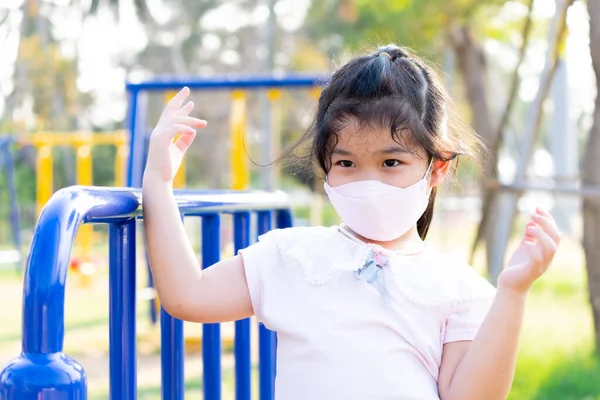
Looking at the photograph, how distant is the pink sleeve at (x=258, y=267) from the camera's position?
1519 millimetres

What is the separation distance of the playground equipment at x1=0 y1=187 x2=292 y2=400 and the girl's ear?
1.32 ft

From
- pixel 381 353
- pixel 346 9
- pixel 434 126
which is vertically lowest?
pixel 381 353

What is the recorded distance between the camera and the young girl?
55.4 inches

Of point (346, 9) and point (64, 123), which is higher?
point (346, 9)

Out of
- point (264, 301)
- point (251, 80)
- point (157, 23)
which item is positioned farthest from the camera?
point (157, 23)

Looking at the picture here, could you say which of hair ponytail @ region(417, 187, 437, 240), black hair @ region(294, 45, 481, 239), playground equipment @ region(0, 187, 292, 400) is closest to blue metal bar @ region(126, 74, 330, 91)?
playground equipment @ region(0, 187, 292, 400)

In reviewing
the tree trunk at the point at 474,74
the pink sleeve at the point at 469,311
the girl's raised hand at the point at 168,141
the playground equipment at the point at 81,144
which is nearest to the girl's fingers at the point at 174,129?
the girl's raised hand at the point at 168,141

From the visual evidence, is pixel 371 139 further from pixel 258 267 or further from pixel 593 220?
pixel 593 220

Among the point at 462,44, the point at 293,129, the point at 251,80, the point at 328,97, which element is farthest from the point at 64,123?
the point at 328,97

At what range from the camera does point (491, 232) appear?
9.93m

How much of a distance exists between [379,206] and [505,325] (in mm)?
283

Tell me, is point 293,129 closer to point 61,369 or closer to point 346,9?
point 346,9

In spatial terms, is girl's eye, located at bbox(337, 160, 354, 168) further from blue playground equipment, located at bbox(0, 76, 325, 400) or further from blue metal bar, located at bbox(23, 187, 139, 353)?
blue metal bar, located at bbox(23, 187, 139, 353)

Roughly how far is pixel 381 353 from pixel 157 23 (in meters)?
30.8
